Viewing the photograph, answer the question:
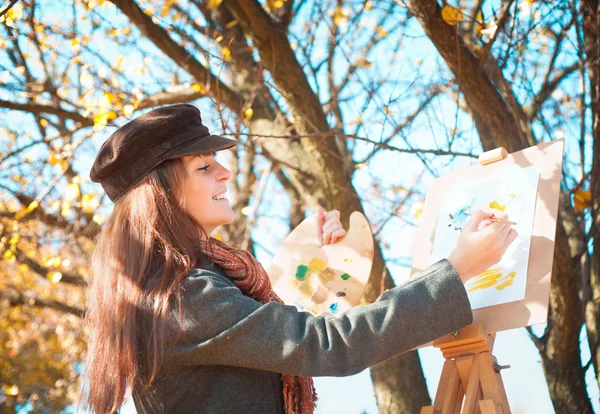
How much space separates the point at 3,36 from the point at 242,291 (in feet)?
10.2

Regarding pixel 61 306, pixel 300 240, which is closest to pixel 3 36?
pixel 61 306

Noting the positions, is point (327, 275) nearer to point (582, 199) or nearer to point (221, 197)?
point (221, 197)

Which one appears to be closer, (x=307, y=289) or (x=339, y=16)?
(x=307, y=289)

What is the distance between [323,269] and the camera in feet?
6.59

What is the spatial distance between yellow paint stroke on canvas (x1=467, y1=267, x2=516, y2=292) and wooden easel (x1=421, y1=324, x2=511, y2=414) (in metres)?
0.13

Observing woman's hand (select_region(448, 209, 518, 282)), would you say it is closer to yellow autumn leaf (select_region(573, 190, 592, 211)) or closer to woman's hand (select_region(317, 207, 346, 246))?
woman's hand (select_region(317, 207, 346, 246))

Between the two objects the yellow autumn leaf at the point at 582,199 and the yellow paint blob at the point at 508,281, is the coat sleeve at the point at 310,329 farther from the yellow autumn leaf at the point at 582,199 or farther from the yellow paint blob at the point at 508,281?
the yellow autumn leaf at the point at 582,199

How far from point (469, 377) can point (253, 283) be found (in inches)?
22.0

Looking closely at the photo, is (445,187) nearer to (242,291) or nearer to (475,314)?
(475,314)

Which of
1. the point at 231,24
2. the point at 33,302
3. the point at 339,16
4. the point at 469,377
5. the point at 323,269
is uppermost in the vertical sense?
the point at 339,16

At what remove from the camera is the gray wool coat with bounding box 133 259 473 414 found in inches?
50.9

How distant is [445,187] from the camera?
2.07 m

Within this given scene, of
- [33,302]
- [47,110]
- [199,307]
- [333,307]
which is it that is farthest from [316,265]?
[33,302]

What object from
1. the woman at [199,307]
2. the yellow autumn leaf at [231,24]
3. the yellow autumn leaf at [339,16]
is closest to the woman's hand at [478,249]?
the woman at [199,307]
